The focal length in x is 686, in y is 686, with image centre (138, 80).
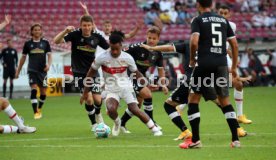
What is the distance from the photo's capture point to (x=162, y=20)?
36969mm

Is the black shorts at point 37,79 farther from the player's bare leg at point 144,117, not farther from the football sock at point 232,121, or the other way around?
the football sock at point 232,121

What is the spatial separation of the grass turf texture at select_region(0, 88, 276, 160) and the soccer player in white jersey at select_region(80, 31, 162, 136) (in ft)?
1.75

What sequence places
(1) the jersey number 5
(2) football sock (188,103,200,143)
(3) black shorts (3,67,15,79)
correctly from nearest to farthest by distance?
(1) the jersey number 5 < (2) football sock (188,103,200,143) < (3) black shorts (3,67,15,79)

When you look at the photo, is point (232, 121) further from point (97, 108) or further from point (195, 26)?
point (97, 108)

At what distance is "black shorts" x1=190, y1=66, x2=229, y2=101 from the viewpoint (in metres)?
11.9

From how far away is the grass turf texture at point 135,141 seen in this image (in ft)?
37.5

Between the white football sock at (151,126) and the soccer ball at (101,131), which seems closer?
the soccer ball at (101,131)

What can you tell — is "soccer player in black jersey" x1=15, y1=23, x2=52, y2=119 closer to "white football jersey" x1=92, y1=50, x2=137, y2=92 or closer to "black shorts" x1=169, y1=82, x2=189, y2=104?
"white football jersey" x1=92, y1=50, x2=137, y2=92

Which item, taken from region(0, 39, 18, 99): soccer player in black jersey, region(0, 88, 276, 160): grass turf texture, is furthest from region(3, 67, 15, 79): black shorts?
region(0, 88, 276, 160): grass turf texture

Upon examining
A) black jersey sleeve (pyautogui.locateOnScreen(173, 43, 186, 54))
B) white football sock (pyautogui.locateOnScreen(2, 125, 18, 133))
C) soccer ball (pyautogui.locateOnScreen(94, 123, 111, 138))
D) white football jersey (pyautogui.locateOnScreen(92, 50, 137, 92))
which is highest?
black jersey sleeve (pyautogui.locateOnScreen(173, 43, 186, 54))

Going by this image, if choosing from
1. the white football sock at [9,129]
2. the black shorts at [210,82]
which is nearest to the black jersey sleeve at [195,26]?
→ the black shorts at [210,82]

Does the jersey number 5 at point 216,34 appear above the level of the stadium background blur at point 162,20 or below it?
above

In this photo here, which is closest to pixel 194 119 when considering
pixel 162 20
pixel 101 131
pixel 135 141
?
pixel 135 141

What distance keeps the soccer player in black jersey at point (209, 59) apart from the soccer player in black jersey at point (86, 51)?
425 cm
